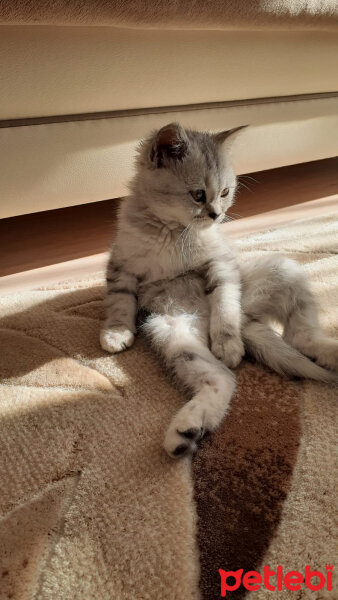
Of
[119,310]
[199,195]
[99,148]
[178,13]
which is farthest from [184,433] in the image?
[178,13]

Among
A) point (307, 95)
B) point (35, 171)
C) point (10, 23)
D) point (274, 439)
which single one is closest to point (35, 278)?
point (35, 171)

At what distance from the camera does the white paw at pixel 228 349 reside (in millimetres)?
903

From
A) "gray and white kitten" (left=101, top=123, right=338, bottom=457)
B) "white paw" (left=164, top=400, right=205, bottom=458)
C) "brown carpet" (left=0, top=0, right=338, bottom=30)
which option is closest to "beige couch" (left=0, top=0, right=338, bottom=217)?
"brown carpet" (left=0, top=0, right=338, bottom=30)

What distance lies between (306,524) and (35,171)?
47.3 inches

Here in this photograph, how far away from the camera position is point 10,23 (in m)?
1.15

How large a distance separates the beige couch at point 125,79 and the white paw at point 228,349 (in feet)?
2.73

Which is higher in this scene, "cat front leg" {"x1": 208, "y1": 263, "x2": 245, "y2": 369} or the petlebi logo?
"cat front leg" {"x1": 208, "y1": 263, "x2": 245, "y2": 369}

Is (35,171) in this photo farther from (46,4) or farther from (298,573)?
(298,573)

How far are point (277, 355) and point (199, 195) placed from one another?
389 millimetres

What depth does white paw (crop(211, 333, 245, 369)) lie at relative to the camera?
903mm

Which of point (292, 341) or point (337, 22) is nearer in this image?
point (292, 341)

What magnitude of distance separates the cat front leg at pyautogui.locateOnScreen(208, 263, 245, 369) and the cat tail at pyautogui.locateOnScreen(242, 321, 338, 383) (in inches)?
1.2

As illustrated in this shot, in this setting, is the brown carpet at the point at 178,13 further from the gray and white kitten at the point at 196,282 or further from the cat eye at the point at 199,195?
the cat eye at the point at 199,195

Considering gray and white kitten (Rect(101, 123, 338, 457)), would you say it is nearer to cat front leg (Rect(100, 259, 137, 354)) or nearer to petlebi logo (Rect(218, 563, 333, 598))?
cat front leg (Rect(100, 259, 137, 354))
